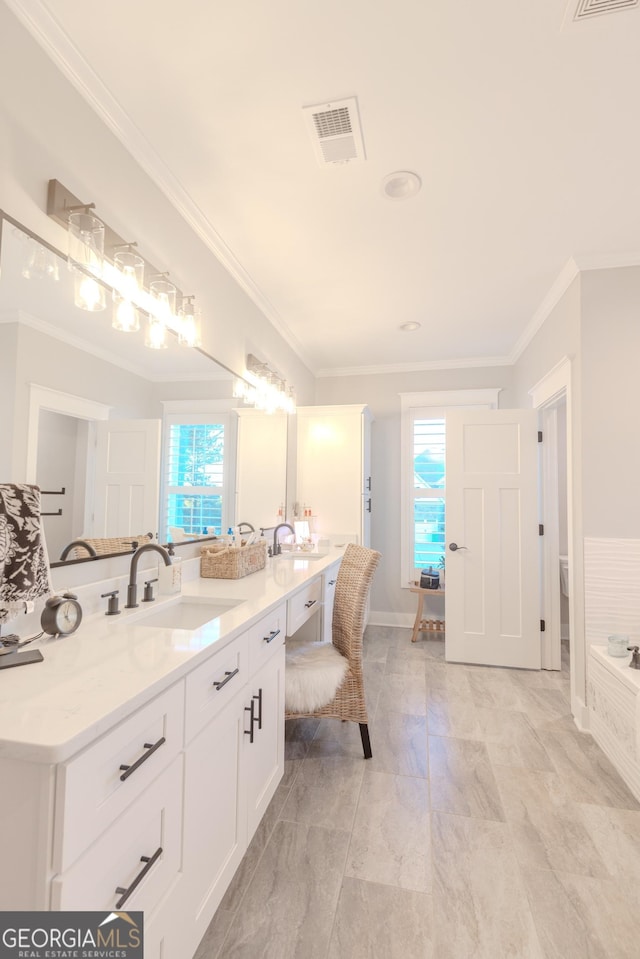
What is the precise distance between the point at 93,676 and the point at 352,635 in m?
1.42

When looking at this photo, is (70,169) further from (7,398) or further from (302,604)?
(302,604)

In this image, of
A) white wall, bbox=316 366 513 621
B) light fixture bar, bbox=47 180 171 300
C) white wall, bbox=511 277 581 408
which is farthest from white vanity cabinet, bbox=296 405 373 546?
light fixture bar, bbox=47 180 171 300

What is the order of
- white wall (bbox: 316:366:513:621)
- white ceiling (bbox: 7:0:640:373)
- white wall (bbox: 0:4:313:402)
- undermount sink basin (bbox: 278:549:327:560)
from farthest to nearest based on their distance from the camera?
1. white wall (bbox: 316:366:513:621)
2. undermount sink basin (bbox: 278:549:327:560)
3. white ceiling (bbox: 7:0:640:373)
4. white wall (bbox: 0:4:313:402)

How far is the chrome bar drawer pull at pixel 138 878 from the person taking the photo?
848mm

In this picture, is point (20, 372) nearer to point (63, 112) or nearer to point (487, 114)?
point (63, 112)

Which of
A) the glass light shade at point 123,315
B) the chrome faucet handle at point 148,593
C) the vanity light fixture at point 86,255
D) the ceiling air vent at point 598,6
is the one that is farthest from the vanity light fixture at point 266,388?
the ceiling air vent at point 598,6

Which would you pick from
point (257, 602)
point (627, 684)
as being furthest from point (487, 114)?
point (627, 684)

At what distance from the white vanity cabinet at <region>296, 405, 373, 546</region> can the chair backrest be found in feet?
5.42

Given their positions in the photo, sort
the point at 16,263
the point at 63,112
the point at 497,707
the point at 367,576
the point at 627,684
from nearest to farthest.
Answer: the point at 16,263, the point at 63,112, the point at 627,684, the point at 367,576, the point at 497,707

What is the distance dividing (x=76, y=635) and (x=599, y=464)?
2618 millimetres

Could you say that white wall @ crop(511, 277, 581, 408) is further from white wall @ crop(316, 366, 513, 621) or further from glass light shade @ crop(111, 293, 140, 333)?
glass light shade @ crop(111, 293, 140, 333)

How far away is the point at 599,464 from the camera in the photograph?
98.3 inches

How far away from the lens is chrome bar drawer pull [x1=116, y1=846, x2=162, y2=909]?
85 cm

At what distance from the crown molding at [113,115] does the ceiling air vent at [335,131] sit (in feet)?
2.07
